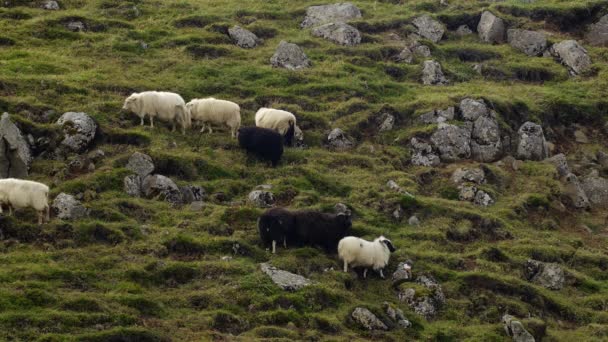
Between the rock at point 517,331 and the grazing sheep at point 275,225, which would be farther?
the grazing sheep at point 275,225

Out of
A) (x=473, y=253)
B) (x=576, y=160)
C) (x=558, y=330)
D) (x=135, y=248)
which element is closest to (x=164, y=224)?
(x=135, y=248)

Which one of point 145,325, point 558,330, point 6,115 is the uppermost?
point 6,115

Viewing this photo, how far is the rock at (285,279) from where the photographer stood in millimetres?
29266

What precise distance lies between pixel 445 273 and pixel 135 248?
31.5 feet

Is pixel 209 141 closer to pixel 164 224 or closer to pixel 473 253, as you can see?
pixel 164 224

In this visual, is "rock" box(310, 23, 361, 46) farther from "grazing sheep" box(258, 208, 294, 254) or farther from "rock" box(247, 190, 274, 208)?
"grazing sheep" box(258, 208, 294, 254)

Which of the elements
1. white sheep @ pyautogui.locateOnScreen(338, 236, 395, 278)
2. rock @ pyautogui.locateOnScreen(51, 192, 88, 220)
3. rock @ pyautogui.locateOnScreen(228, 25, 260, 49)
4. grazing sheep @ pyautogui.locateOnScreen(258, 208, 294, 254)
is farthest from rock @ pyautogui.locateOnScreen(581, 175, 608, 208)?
rock @ pyautogui.locateOnScreen(51, 192, 88, 220)

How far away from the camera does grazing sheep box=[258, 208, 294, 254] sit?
1237 inches

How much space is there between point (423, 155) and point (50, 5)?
72.1 feet

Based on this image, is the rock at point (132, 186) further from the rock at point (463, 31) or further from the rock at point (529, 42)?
the rock at point (529, 42)

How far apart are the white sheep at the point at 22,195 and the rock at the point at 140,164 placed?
16.6 ft

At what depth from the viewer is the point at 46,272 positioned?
91.4 feet

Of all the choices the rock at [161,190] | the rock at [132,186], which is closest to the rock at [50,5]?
the rock at [132,186]

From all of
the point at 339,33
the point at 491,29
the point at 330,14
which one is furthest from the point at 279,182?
the point at 491,29
